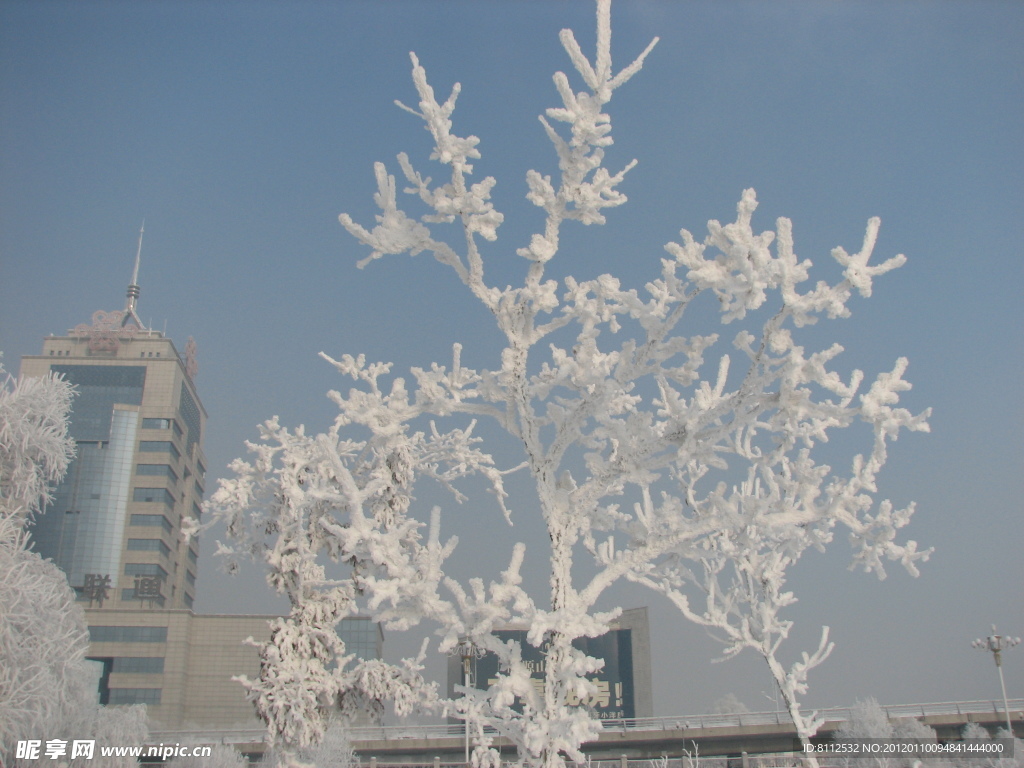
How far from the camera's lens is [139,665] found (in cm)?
6788

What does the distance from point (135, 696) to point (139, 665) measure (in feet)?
8.59

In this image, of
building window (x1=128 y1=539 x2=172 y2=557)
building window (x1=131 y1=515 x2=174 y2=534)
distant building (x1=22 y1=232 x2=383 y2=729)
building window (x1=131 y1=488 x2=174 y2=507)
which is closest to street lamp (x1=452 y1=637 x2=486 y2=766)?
distant building (x1=22 y1=232 x2=383 y2=729)

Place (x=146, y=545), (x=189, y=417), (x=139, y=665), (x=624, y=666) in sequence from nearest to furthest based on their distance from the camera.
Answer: (x=139, y=665)
(x=624, y=666)
(x=146, y=545)
(x=189, y=417)

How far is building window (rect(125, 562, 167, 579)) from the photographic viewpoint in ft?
266

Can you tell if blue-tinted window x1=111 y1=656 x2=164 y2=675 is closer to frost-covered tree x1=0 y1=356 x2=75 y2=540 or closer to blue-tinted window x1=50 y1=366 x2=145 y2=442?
blue-tinted window x1=50 y1=366 x2=145 y2=442

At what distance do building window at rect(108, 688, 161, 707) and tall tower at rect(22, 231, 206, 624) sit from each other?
10.6 meters

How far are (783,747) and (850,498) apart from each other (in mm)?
36140

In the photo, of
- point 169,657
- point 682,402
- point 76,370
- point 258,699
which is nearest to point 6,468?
point 258,699

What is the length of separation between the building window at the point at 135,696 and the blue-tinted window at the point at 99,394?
30.7m

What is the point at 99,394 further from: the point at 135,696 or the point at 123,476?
the point at 135,696

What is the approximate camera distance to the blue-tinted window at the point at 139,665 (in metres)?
67.6

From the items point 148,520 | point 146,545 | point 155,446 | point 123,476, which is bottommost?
point 146,545

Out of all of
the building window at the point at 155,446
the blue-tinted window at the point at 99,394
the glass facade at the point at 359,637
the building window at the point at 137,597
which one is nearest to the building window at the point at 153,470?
the building window at the point at 155,446

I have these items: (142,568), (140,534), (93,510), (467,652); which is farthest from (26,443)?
(93,510)
